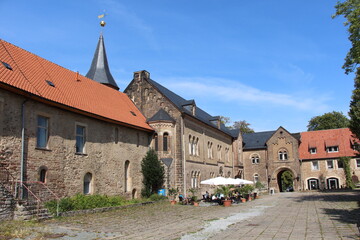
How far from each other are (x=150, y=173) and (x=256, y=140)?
1093 inches

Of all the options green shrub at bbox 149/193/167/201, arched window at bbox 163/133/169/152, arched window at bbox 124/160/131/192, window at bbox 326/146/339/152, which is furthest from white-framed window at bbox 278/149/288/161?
arched window at bbox 124/160/131/192

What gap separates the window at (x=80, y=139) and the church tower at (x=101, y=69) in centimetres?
1134

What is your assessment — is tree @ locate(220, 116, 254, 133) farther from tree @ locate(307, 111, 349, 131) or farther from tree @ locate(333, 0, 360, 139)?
tree @ locate(333, 0, 360, 139)

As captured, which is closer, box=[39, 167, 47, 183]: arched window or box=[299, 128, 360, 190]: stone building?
box=[39, 167, 47, 183]: arched window

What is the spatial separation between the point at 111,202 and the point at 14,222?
725 cm

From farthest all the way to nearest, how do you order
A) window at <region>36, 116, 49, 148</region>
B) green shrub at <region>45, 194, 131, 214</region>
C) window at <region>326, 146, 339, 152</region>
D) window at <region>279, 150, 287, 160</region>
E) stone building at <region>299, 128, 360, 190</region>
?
window at <region>279, 150, 287, 160</region>, window at <region>326, 146, 339, 152</region>, stone building at <region>299, 128, 360, 190</region>, window at <region>36, 116, 49, 148</region>, green shrub at <region>45, 194, 131, 214</region>

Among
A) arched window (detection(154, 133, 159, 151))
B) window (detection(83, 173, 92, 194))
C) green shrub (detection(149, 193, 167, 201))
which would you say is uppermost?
arched window (detection(154, 133, 159, 151))

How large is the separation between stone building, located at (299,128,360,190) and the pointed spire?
28854 mm

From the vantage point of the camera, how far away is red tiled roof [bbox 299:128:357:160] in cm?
4425

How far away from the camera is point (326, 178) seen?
44219 millimetres

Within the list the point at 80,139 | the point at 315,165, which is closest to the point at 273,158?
the point at 315,165

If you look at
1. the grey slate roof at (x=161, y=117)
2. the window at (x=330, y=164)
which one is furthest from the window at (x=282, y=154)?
the grey slate roof at (x=161, y=117)

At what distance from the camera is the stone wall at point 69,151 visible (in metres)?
15.5

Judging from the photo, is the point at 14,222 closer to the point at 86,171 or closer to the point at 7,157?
the point at 7,157
